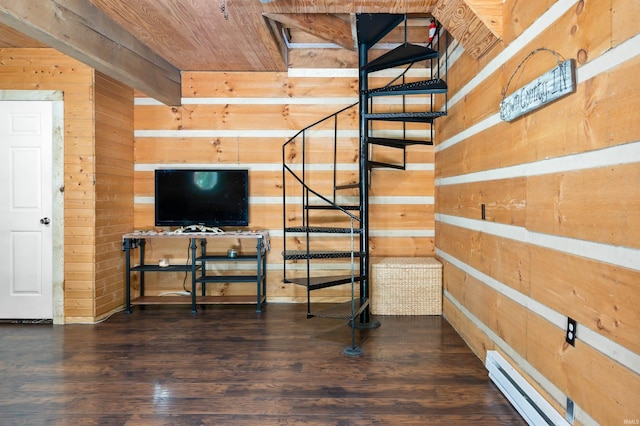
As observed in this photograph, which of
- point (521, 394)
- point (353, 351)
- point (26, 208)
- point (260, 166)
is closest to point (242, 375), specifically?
point (353, 351)

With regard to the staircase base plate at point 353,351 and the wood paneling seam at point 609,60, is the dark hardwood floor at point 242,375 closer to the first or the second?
the staircase base plate at point 353,351

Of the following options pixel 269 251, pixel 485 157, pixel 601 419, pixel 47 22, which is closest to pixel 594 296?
pixel 601 419

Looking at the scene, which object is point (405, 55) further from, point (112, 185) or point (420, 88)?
point (112, 185)

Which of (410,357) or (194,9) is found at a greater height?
(194,9)

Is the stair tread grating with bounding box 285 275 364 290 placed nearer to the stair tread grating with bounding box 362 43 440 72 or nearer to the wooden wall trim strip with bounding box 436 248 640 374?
the wooden wall trim strip with bounding box 436 248 640 374

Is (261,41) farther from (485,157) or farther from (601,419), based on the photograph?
(601,419)

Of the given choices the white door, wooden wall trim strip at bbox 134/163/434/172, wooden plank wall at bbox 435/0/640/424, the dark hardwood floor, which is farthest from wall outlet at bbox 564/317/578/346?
Answer: the white door

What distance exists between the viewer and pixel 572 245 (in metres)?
1.72

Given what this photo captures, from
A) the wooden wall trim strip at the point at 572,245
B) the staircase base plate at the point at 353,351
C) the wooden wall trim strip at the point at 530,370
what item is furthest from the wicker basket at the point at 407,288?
the wooden wall trim strip at the point at 572,245

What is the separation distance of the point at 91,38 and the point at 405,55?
264 centimetres

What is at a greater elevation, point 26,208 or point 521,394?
point 26,208

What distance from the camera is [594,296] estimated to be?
5.14 feet

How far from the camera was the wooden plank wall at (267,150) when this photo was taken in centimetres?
434

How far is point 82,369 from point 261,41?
3.18 m
